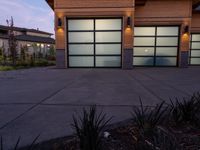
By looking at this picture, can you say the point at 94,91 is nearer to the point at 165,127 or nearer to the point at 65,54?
the point at 165,127

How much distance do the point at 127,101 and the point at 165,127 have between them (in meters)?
1.72

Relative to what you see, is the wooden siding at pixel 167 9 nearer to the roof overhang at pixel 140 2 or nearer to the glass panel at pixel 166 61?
the roof overhang at pixel 140 2

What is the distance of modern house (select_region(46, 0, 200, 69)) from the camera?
40.8 ft

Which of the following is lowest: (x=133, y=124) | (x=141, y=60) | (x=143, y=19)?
(x=133, y=124)

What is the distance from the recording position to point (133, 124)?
9.97ft

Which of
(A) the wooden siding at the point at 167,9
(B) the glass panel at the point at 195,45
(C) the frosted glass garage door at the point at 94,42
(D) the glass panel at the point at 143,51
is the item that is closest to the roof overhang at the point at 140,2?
(A) the wooden siding at the point at 167,9

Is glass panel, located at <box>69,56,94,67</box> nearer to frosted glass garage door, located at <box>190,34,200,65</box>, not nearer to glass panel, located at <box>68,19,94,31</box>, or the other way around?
glass panel, located at <box>68,19,94,31</box>

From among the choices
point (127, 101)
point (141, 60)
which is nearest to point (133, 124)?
point (127, 101)

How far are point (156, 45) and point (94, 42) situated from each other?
4976mm

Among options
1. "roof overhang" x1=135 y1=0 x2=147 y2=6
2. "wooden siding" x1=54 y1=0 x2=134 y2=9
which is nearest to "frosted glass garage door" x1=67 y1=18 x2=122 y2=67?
"wooden siding" x1=54 y1=0 x2=134 y2=9

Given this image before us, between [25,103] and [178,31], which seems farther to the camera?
[178,31]

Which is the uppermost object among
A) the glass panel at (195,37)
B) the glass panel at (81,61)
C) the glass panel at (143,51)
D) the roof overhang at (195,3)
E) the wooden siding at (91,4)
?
the roof overhang at (195,3)

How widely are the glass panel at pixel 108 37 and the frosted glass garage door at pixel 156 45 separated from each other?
7.14ft

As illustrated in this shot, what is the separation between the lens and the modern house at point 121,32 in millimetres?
12430
